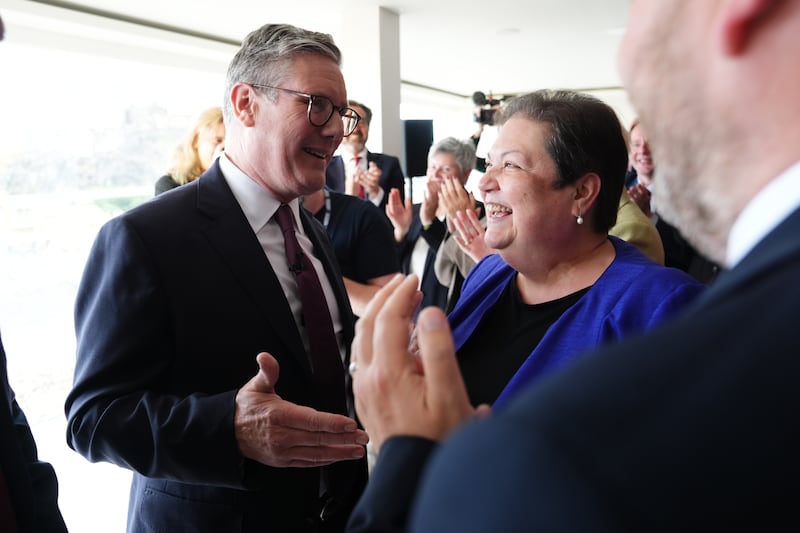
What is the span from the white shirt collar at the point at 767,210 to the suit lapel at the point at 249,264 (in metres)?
0.99

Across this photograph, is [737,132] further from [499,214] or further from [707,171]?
[499,214]

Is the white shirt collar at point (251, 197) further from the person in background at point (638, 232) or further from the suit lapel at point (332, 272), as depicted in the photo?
the person in background at point (638, 232)

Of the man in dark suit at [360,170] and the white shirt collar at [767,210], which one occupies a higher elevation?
the man in dark suit at [360,170]

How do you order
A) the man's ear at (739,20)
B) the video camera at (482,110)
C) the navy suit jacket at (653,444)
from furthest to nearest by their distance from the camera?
1. the video camera at (482,110)
2. the man's ear at (739,20)
3. the navy suit jacket at (653,444)

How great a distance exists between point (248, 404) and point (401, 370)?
1.86 feet

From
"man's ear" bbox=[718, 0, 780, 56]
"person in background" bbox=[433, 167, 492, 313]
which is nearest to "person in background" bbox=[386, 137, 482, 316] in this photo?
"person in background" bbox=[433, 167, 492, 313]

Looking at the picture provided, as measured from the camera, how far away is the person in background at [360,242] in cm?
253

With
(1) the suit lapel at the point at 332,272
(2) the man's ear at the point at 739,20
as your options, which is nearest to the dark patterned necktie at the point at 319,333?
(1) the suit lapel at the point at 332,272

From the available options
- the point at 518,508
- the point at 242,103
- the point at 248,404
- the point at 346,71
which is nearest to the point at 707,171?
the point at 518,508

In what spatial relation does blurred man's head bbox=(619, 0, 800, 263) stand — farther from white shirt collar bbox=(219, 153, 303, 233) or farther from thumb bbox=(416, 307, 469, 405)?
white shirt collar bbox=(219, 153, 303, 233)

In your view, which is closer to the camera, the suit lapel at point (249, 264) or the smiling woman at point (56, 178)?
the suit lapel at point (249, 264)

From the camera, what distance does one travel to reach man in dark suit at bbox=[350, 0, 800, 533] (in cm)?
32

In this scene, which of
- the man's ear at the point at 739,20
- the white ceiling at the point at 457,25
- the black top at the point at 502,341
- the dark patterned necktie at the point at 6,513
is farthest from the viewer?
the white ceiling at the point at 457,25

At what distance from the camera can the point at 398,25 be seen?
7.01 metres
